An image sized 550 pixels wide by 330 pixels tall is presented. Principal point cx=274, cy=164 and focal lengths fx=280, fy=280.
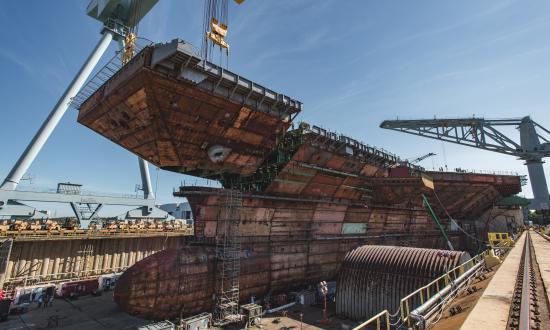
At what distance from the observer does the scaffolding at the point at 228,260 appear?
18516 mm

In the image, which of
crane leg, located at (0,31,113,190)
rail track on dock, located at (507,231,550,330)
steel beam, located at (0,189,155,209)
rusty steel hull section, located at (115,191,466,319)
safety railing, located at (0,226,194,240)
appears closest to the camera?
rail track on dock, located at (507,231,550,330)

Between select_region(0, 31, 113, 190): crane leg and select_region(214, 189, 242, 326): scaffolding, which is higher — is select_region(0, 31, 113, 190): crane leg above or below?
above

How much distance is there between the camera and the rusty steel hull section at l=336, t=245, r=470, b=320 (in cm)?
1795

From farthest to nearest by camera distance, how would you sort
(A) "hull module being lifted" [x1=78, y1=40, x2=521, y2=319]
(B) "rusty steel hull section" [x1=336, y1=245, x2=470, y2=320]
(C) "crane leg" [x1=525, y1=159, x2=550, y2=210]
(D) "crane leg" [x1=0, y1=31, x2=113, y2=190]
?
(C) "crane leg" [x1=525, y1=159, x2=550, y2=210]
(D) "crane leg" [x1=0, y1=31, x2=113, y2=190]
(B) "rusty steel hull section" [x1=336, y1=245, x2=470, y2=320]
(A) "hull module being lifted" [x1=78, y1=40, x2=521, y2=319]

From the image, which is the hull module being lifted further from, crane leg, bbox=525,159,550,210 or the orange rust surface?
crane leg, bbox=525,159,550,210

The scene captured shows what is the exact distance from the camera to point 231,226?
807 inches

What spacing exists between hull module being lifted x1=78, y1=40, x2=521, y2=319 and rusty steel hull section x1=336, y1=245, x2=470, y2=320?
17.6 ft

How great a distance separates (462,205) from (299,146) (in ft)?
135

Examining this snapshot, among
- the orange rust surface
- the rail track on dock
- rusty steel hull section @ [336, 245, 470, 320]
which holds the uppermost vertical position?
the orange rust surface

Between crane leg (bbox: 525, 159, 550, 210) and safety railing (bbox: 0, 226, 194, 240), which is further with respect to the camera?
crane leg (bbox: 525, 159, 550, 210)

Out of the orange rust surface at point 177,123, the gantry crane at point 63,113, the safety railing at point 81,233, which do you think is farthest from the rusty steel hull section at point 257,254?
the gantry crane at point 63,113

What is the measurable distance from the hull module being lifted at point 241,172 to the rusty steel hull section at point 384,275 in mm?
5368

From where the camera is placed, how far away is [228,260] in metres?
19.5

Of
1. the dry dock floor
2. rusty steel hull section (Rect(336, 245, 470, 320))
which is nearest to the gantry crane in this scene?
the dry dock floor
